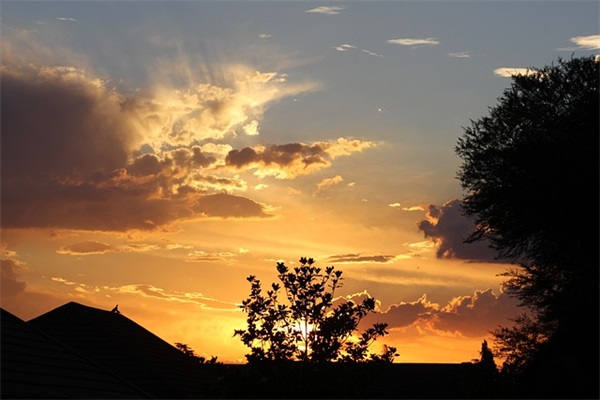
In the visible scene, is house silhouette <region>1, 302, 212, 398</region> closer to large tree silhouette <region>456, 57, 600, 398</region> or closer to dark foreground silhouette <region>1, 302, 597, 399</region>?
dark foreground silhouette <region>1, 302, 597, 399</region>

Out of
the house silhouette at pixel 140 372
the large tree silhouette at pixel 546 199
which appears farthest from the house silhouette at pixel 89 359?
the large tree silhouette at pixel 546 199

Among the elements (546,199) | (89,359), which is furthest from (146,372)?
(546,199)

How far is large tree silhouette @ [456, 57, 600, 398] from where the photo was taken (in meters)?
36.7

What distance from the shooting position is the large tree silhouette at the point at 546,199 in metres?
36.7

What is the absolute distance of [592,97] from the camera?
38875mm

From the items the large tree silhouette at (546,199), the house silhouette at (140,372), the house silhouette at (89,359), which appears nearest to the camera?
the house silhouette at (89,359)

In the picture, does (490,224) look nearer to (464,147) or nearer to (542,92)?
(464,147)

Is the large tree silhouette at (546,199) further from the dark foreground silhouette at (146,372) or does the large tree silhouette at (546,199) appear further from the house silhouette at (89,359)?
the house silhouette at (89,359)

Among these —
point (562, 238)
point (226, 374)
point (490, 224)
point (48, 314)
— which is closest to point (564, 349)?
point (562, 238)

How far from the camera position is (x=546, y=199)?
127 ft

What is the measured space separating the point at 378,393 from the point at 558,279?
38.6 feet

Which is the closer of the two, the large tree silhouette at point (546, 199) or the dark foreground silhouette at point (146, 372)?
the dark foreground silhouette at point (146, 372)

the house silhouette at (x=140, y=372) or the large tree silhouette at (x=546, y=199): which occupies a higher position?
the large tree silhouette at (x=546, y=199)

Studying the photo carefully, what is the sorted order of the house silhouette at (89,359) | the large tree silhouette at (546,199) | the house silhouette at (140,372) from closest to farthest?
the house silhouette at (89,359) → the house silhouette at (140,372) → the large tree silhouette at (546,199)
